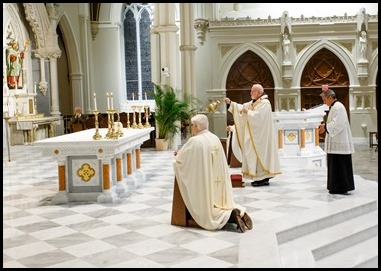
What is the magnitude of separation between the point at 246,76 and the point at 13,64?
27.4 feet

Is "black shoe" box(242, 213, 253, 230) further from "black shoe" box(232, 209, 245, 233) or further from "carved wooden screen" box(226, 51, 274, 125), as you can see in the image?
"carved wooden screen" box(226, 51, 274, 125)

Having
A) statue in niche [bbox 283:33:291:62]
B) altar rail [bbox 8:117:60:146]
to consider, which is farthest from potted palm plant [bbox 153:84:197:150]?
statue in niche [bbox 283:33:291:62]

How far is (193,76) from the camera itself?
54.5ft

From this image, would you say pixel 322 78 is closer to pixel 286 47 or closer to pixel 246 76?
pixel 286 47

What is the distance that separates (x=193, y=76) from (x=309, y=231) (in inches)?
436

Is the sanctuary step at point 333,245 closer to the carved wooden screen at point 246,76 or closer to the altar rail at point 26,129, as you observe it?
the altar rail at point 26,129

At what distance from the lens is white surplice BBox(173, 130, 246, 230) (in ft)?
18.9

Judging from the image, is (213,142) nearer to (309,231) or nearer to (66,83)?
(309,231)

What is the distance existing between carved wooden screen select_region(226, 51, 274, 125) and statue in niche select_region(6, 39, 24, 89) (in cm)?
750

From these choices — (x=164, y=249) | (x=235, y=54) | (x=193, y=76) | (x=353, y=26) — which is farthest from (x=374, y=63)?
(x=164, y=249)

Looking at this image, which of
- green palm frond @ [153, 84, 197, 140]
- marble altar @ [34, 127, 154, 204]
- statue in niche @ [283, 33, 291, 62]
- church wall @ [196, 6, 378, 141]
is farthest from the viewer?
statue in niche @ [283, 33, 291, 62]

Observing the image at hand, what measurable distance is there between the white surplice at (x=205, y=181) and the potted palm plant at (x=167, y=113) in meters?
8.36

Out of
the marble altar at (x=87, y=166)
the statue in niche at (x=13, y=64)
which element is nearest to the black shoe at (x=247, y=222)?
the marble altar at (x=87, y=166)

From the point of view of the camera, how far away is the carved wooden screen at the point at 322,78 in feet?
61.9
